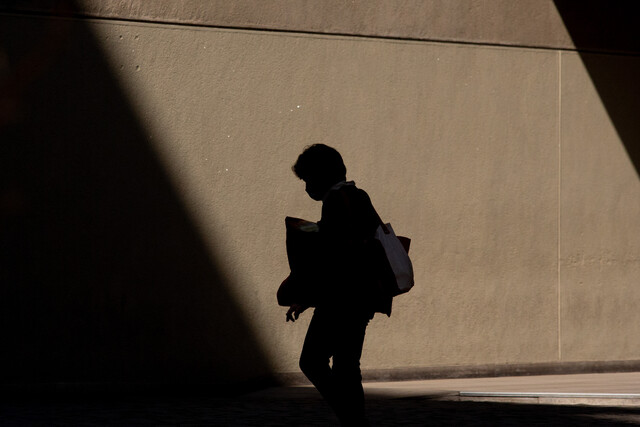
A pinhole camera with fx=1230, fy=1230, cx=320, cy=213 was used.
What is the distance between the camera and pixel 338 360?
6.16 m

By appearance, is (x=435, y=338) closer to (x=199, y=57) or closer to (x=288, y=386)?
(x=288, y=386)

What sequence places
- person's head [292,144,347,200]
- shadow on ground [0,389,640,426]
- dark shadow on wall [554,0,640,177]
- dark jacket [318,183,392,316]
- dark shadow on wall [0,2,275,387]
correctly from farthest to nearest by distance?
dark shadow on wall [554,0,640,177]
dark shadow on wall [0,2,275,387]
shadow on ground [0,389,640,426]
person's head [292,144,347,200]
dark jacket [318,183,392,316]

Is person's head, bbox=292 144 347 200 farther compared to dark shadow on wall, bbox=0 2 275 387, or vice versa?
dark shadow on wall, bbox=0 2 275 387

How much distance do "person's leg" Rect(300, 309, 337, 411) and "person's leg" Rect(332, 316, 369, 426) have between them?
31 millimetres

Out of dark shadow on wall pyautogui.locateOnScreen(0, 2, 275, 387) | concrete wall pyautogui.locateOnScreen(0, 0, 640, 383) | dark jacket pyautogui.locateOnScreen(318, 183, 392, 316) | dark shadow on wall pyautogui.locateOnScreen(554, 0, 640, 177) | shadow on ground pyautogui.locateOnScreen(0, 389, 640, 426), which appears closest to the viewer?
dark jacket pyautogui.locateOnScreen(318, 183, 392, 316)

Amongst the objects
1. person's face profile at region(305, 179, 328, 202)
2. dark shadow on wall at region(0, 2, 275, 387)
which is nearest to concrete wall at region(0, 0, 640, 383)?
dark shadow on wall at region(0, 2, 275, 387)

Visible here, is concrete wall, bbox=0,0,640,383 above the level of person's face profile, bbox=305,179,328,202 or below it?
above

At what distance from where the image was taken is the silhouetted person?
6.14m

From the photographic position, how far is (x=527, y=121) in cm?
1119

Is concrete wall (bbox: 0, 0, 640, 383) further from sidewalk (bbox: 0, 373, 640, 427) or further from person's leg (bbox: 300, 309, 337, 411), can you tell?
person's leg (bbox: 300, 309, 337, 411)

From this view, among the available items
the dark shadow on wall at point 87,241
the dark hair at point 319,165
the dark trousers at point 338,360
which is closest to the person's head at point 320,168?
the dark hair at point 319,165

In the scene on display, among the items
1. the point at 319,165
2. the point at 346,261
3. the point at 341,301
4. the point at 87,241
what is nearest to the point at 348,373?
the point at 341,301

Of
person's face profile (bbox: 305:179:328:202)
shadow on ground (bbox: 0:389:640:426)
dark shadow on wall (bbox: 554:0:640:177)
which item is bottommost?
shadow on ground (bbox: 0:389:640:426)

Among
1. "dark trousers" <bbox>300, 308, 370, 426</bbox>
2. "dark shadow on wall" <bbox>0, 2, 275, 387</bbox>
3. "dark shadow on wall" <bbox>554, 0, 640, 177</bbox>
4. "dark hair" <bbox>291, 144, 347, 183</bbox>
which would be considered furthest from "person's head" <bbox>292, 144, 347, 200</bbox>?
"dark shadow on wall" <bbox>554, 0, 640, 177</bbox>
